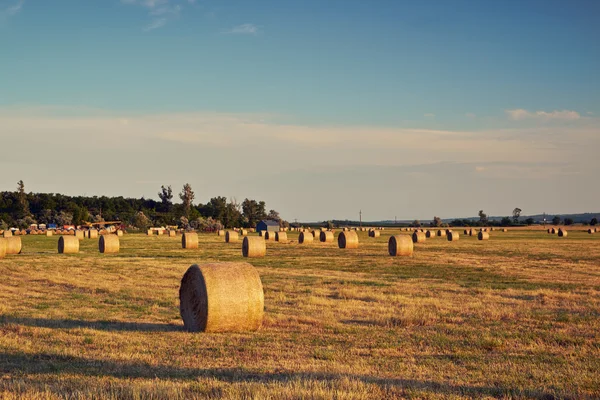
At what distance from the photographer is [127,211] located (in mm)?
153625

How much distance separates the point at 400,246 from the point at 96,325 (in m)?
25.8

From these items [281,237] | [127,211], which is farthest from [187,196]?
[281,237]

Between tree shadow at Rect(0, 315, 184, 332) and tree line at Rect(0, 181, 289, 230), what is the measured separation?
104 metres

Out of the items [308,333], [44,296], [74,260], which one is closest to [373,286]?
[308,333]

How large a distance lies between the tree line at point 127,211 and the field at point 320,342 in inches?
3937

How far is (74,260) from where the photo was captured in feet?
114

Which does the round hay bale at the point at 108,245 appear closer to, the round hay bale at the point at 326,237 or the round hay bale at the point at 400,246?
the round hay bale at the point at 400,246

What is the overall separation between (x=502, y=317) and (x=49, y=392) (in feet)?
34.3

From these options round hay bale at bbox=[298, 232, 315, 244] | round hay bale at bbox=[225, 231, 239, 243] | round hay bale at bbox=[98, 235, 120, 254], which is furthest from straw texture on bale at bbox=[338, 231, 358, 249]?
round hay bale at bbox=[98, 235, 120, 254]

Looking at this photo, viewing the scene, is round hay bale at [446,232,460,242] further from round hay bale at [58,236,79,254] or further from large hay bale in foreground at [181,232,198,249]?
round hay bale at [58,236,79,254]

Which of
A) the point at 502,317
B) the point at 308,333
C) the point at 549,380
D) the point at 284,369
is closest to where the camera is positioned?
the point at 549,380

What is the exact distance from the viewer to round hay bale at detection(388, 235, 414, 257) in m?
37.7

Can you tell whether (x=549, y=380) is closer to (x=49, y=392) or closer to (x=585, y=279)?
(x=49, y=392)

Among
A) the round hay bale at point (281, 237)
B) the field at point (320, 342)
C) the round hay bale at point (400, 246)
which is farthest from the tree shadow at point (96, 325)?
the round hay bale at point (281, 237)
